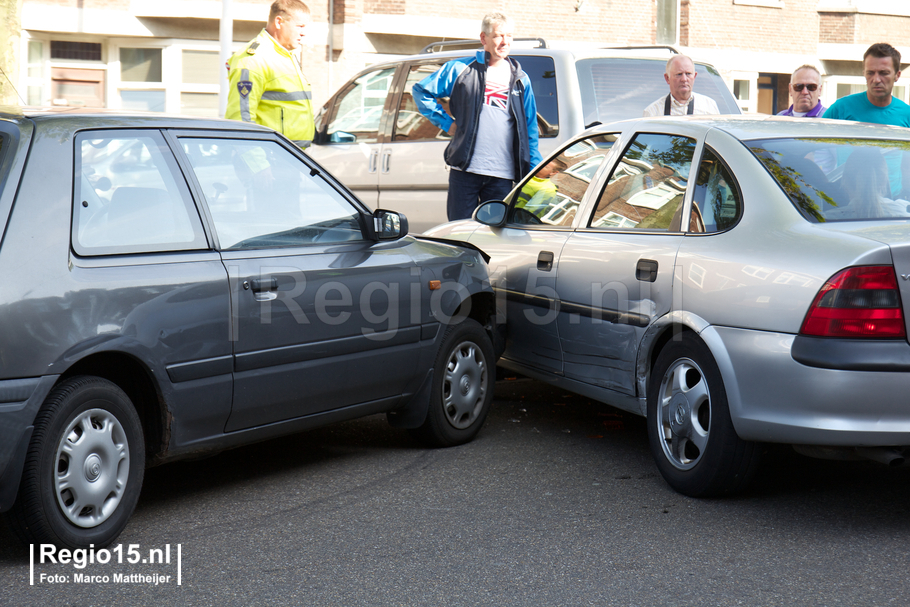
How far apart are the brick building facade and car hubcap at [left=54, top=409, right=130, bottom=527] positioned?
16303mm

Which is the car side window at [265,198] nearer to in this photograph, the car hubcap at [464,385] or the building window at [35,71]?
the car hubcap at [464,385]

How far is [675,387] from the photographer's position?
4547 mm

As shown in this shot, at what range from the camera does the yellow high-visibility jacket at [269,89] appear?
22.6 feet

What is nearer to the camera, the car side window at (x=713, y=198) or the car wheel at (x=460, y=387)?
the car side window at (x=713, y=198)

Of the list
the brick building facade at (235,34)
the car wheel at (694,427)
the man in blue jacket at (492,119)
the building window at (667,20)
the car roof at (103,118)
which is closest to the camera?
the car roof at (103,118)

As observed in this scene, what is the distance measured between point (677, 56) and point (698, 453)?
418 centimetres

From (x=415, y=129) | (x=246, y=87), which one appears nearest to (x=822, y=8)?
(x=415, y=129)

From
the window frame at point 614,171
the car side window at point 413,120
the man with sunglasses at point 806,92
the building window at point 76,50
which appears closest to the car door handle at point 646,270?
the window frame at point 614,171

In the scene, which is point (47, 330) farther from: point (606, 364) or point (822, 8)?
point (822, 8)

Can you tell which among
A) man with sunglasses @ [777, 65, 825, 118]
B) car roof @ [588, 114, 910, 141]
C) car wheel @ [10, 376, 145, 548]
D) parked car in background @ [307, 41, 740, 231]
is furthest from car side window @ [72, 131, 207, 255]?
man with sunglasses @ [777, 65, 825, 118]

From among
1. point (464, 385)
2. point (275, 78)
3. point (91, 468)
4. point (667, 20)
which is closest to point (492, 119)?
point (275, 78)

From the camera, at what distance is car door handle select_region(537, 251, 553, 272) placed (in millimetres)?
5508

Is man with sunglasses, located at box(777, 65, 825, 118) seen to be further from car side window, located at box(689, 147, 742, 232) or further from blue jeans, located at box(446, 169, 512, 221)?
car side window, located at box(689, 147, 742, 232)

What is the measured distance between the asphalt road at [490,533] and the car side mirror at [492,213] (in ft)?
4.31
